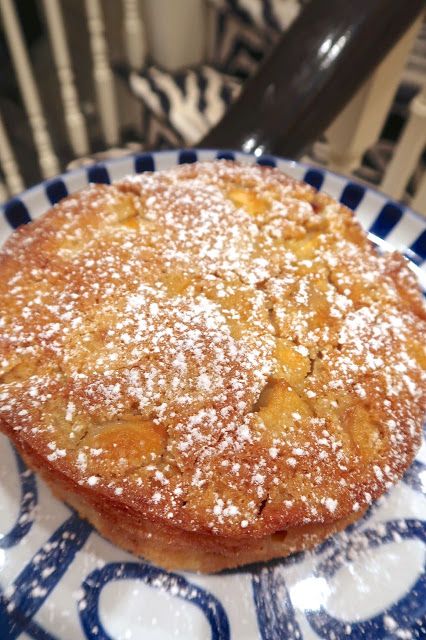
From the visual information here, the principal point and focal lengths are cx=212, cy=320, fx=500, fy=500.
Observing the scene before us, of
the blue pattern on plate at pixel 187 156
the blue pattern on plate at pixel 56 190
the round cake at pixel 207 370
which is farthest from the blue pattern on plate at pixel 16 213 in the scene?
the blue pattern on plate at pixel 187 156

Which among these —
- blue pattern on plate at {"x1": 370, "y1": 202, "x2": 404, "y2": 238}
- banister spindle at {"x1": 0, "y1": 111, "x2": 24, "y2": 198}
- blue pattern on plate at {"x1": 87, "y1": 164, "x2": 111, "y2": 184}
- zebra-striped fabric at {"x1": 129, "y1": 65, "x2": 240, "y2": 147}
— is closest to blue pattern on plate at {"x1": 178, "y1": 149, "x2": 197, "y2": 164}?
blue pattern on plate at {"x1": 87, "y1": 164, "x2": 111, "y2": 184}

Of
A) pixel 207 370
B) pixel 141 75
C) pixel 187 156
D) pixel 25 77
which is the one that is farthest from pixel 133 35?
pixel 207 370

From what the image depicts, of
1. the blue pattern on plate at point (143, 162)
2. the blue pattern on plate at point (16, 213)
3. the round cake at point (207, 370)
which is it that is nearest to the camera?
the round cake at point (207, 370)

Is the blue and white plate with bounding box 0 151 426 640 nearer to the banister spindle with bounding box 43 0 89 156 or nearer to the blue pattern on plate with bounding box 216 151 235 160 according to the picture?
the blue pattern on plate with bounding box 216 151 235 160

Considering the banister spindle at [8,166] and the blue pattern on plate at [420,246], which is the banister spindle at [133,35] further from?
the blue pattern on plate at [420,246]

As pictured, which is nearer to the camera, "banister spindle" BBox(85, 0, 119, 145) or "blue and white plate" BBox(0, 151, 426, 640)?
"blue and white plate" BBox(0, 151, 426, 640)

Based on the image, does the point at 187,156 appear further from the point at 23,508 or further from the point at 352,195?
the point at 23,508

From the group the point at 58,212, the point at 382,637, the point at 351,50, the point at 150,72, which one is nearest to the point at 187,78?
the point at 150,72
